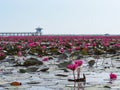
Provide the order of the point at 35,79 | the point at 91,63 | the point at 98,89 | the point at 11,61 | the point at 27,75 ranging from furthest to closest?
the point at 11,61
the point at 91,63
the point at 27,75
the point at 35,79
the point at 98,89

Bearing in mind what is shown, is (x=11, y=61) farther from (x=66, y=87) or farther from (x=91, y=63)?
(x=66, y=87)

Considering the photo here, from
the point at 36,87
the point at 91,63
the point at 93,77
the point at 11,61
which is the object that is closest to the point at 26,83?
the point at 36,87

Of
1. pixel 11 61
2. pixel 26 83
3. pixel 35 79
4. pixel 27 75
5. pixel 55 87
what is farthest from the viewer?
pixel 11 61

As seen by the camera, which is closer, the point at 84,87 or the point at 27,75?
the point at 84,87

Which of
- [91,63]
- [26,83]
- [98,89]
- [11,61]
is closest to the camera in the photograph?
[98,89]

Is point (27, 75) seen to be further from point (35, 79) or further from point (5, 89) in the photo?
point (5, 89)

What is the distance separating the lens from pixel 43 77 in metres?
4.97

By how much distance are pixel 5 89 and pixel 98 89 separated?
102 cm

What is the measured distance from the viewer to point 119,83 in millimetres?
4223

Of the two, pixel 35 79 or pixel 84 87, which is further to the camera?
pixel 35 79

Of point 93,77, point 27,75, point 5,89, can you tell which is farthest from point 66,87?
point 27,75

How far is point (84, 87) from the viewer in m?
3.89

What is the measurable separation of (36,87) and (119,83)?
1011mm

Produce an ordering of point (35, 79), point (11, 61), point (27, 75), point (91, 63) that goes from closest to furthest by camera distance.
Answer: point (35, 79), point (27, 75), point (91, 63), point (11, 61)
